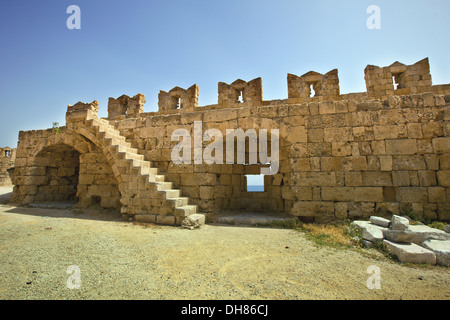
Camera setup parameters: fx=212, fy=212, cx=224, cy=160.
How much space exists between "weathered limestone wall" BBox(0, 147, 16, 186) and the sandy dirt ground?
53.7 ft

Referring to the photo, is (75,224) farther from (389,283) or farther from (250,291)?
(389,283)

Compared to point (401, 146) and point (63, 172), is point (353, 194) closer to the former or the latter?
point (401, 146)

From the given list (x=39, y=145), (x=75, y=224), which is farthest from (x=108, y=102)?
(x=75, y=224)

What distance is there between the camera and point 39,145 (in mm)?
8383

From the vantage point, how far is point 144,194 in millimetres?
5617

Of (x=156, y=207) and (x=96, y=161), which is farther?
(x=96, y=161)

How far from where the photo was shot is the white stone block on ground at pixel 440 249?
10.1 feet

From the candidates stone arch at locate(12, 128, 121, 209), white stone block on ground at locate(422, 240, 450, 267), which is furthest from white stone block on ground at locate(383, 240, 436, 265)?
stone arch at locate(12, 128, 121, 209)

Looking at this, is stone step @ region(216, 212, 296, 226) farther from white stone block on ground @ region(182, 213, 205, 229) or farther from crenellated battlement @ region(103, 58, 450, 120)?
crenellated battlement @ region(103, 58, 450, 120)

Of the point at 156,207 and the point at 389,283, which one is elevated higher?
the point at 156,207

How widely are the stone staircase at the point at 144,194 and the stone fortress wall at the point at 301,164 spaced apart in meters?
0.03

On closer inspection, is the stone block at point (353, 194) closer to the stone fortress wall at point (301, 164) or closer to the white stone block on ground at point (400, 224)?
the stone fortress wall at point (301, 164)

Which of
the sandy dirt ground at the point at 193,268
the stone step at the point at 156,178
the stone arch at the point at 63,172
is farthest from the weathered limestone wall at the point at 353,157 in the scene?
the stone arch at the point at 63,172
